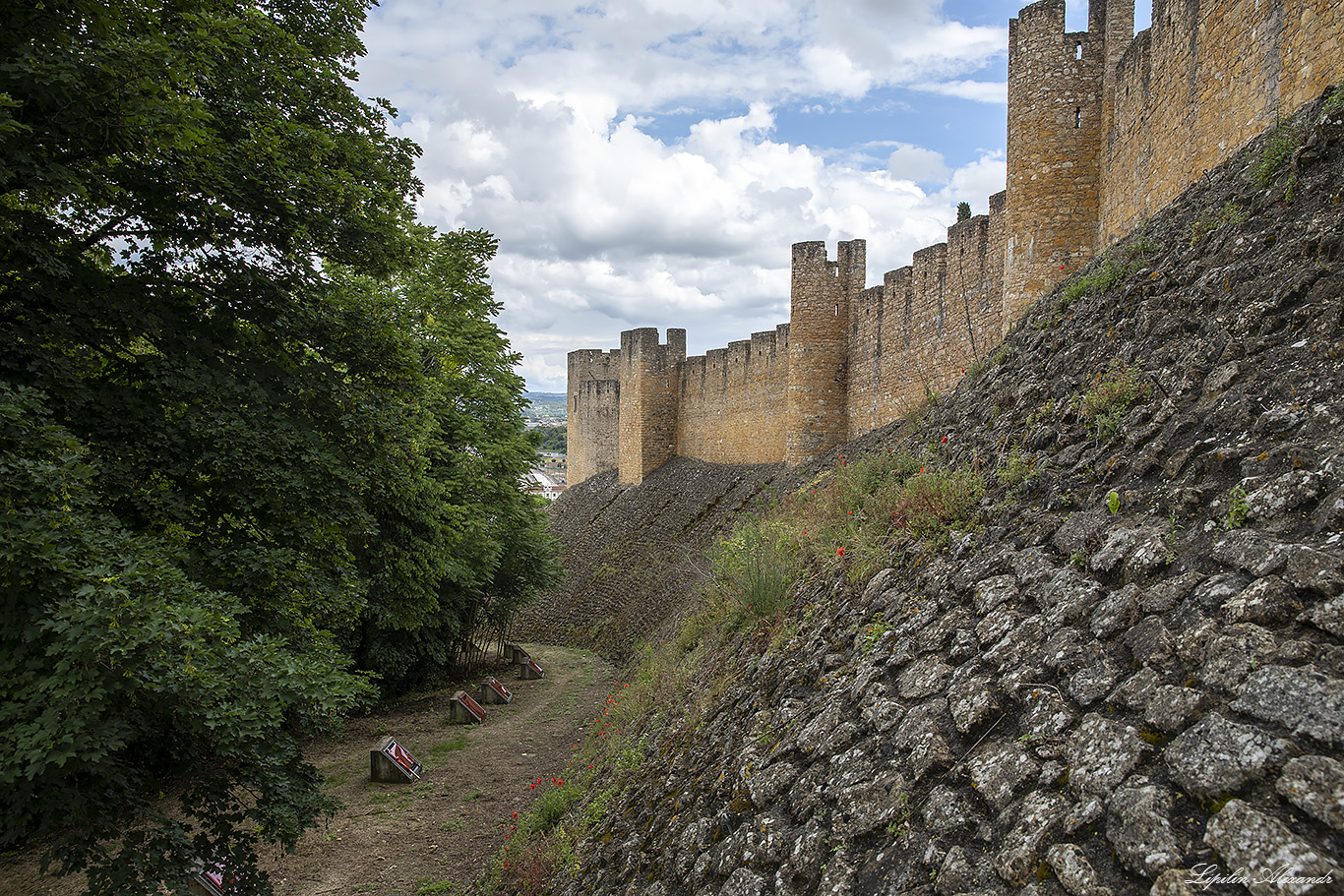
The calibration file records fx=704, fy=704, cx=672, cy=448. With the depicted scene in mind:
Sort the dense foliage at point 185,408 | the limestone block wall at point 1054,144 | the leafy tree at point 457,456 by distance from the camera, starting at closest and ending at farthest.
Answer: the dense foliage at point 185,408 < the limestone block wall at point 1054,144 < the leafy tree at point 457,456

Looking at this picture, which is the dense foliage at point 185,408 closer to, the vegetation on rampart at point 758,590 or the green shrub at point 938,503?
the vegetation on rampart at point 758,590

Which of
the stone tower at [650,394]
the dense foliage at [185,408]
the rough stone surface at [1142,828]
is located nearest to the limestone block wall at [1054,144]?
the dense foliage at [185,408]

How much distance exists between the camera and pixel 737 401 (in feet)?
83.0

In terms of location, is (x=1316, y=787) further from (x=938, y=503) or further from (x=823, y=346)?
(x=823, y=346)

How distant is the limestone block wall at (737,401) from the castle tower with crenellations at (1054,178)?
942 mm

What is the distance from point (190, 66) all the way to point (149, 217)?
1.32 meters

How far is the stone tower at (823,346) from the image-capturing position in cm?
1909

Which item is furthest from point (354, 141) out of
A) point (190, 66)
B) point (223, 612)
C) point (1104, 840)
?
point (1104, 840)

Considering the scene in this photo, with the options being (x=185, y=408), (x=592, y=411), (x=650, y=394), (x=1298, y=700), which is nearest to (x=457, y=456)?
(x=185, y=408)

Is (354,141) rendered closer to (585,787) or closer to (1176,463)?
(585,787)

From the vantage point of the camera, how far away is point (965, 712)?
3.13 meters

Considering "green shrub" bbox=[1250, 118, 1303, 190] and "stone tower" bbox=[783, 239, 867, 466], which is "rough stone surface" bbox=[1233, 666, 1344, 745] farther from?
"stone tower" bbox=[783, 239, 867, 466]

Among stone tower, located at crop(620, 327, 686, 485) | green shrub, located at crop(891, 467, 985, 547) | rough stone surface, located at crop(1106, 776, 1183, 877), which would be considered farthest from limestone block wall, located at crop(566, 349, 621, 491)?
rough stone surface, located at crop(1106, 776, 1183, 877)

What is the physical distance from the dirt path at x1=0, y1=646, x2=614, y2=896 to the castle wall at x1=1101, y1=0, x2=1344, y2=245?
995 centimetres
